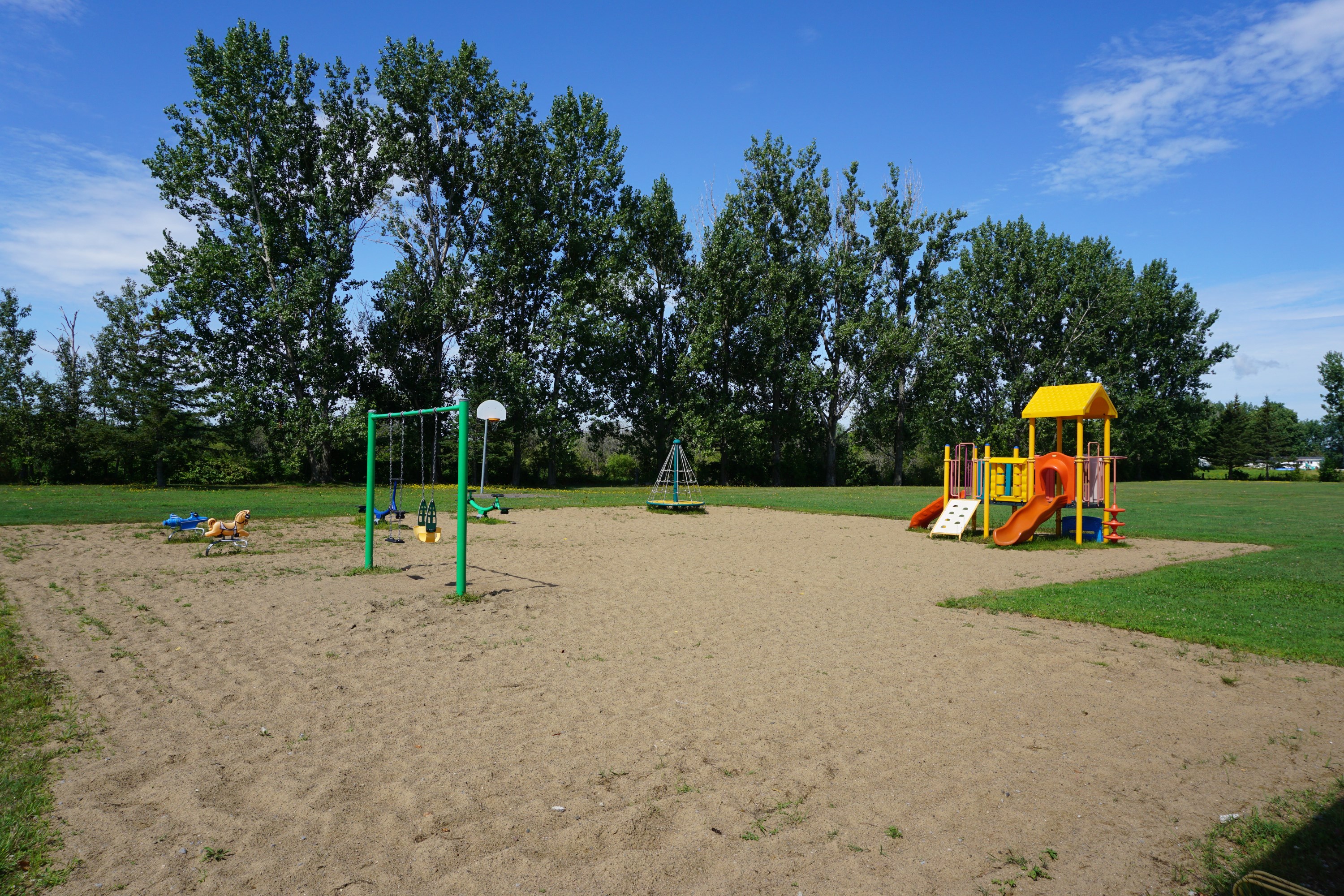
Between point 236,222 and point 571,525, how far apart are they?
2537 cm

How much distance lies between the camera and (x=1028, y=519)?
49.2 ft

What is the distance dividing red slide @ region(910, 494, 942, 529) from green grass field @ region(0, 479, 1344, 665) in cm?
234

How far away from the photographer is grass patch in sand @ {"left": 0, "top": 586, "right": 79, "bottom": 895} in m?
3.09

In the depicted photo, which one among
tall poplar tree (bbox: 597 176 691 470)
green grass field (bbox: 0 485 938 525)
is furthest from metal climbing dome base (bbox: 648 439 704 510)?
tall poplar tree (bbox: 597 176 691 470)

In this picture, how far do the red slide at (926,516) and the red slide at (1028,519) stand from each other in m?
2.17

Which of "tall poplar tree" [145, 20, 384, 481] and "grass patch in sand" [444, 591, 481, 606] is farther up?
"tall poplar tree" [145, 20, 384, 481]

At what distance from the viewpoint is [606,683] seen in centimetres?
571

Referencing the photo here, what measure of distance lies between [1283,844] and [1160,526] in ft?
58.5

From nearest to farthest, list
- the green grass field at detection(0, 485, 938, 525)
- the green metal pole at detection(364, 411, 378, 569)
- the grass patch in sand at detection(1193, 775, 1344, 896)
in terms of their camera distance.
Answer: the grass patch in sand at detection(1193, 775, 1344, 896) → the green metal pole at detection(364, 411, 378, 569) → the green grass field at detection(0, 485, 938, 525)

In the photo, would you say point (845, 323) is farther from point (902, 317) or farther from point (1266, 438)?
point (1266, 438)

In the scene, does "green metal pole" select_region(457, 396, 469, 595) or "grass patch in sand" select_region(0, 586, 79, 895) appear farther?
A: "green metal pole" select_region(457, 396, 469, 595)

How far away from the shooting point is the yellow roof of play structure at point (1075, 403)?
15188 mm

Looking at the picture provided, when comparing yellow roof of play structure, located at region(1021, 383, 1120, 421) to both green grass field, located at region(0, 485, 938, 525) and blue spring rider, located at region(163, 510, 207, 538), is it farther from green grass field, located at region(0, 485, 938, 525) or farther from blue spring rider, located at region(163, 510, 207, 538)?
blue spring rider, located at region(163, 510, 207, 538)

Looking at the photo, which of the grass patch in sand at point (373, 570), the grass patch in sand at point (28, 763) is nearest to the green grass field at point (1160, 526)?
the grass patch in sand at point (373, 570)
